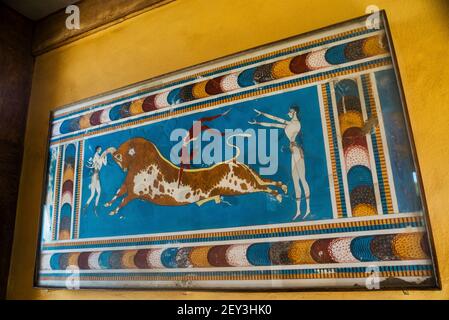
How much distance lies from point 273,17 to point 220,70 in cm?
28

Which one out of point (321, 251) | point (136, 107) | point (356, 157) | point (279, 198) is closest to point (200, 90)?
point (136, 107)

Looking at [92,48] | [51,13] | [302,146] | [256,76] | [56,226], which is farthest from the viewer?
[51,13]

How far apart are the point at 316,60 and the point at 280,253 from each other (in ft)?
2.08

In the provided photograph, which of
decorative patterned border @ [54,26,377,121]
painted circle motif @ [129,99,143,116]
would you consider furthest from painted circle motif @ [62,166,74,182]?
painted circle motif @ [129,99,143,116]

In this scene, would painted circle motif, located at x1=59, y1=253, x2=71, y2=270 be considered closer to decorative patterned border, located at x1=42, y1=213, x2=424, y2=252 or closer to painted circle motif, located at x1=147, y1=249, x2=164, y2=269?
decorative patterned border, located at x1=42, y1=213, x2=424, y2=252

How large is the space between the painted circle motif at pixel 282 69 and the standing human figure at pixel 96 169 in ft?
2.48

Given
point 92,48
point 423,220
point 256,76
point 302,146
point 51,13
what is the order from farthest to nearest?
1. point 51,13
2. point 92,48
3. point 256,76
4. point 302,146
5. point 423,220

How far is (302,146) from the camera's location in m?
1.16

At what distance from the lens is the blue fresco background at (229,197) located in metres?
1.13

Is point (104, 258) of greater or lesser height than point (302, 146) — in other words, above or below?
below

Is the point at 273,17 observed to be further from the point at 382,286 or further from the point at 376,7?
the point at 382,286

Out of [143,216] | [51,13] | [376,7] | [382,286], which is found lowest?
[382,286]

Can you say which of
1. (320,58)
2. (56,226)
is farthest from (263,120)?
(56,226)

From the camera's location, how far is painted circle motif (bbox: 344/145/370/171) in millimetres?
1064
